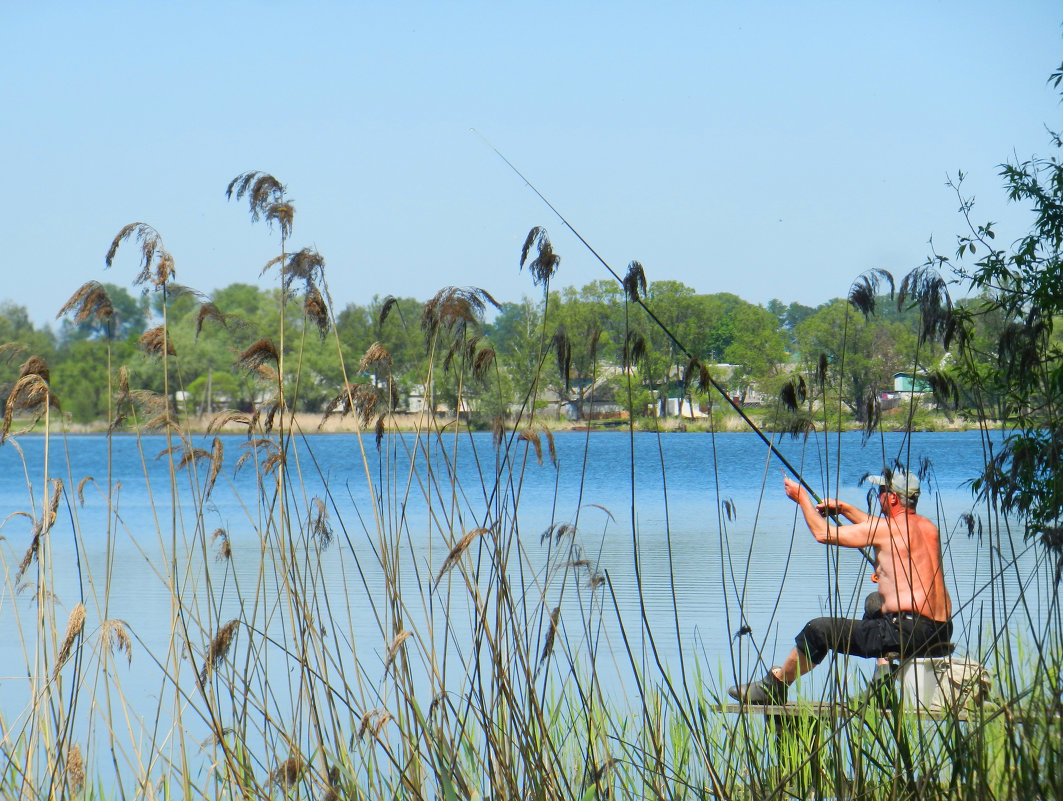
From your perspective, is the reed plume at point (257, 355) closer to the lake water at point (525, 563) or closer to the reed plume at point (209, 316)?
the reed plume at point (209, 316)

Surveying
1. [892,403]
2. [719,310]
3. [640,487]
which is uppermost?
[719,310]

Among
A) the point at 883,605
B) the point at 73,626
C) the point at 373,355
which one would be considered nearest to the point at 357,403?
the point at 373,355

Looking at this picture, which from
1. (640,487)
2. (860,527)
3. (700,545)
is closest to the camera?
(860,527)

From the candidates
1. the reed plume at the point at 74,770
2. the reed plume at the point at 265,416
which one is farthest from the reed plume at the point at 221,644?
the reed plume at the point at 265,416

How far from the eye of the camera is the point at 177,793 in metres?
4.11

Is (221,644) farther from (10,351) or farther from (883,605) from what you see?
(883,605)

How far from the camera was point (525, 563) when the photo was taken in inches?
371

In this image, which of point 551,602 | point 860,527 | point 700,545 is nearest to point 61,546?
point 700,545

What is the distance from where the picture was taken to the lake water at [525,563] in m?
2.95

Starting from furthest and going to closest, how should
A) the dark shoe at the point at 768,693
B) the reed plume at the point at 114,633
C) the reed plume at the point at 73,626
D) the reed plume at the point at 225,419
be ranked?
the dark shoe at the point at 768,693, the reed plume at the point at 225,419, the reed plume at the point at 114,633, the reed plume at the point at 73,626

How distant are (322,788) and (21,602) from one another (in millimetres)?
5708

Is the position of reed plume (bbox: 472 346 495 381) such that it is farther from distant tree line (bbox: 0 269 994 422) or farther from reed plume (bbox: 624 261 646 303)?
reed plume (bbox: 624 261 646 303)

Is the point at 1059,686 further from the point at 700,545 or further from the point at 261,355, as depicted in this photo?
the point at 700,545

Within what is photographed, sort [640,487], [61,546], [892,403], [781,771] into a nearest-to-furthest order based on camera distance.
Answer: [781,771]
[892,403]
[61,546]
[640,487]
